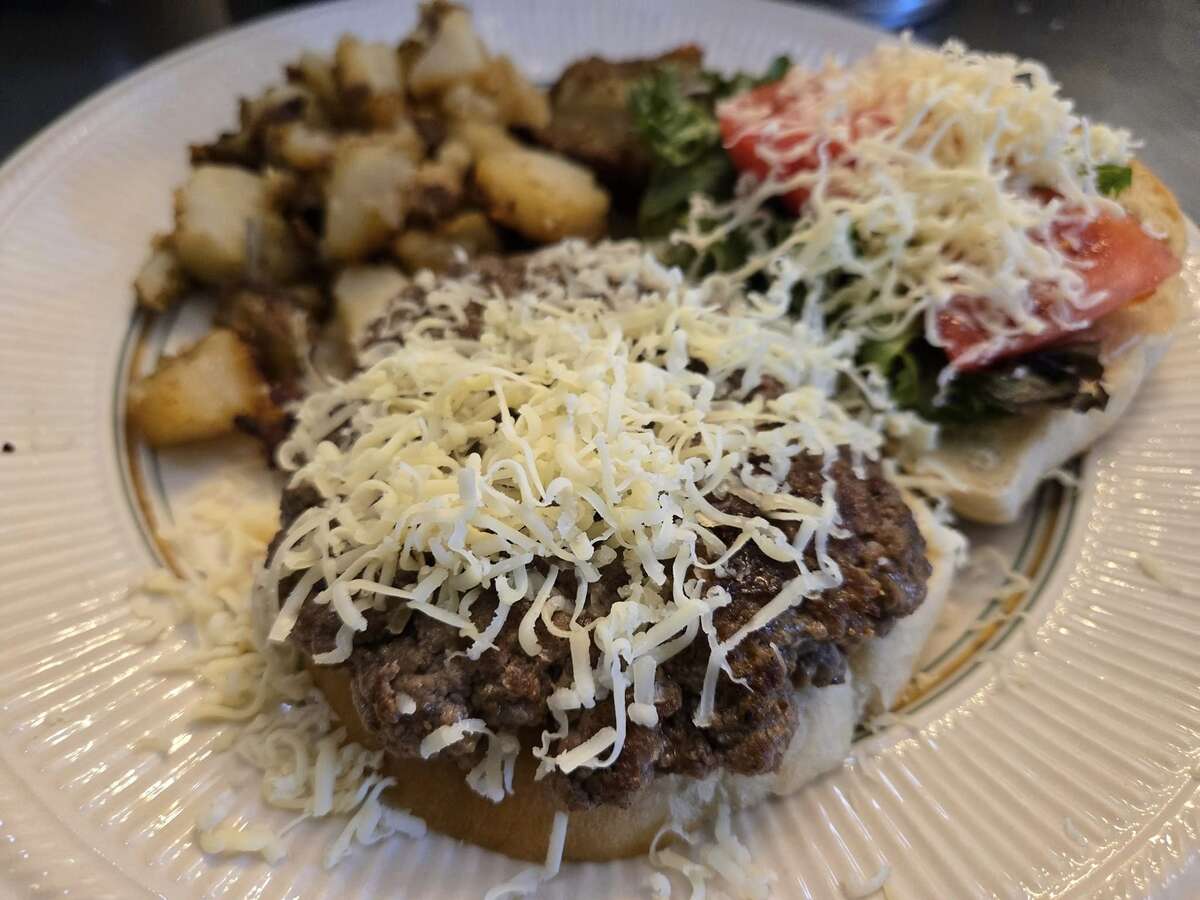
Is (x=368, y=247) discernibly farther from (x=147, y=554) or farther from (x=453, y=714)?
(x=453, y=714)

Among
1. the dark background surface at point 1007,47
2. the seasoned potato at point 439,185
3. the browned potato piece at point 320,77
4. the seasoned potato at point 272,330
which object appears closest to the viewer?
the seasoned potato at point 272,330

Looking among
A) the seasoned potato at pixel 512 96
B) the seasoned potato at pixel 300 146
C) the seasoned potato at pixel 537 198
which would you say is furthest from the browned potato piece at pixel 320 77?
the seasoned potato at pixel 537 198

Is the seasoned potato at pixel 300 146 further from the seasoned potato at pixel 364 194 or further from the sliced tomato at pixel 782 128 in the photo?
the sliced tomato at pixel 782 128

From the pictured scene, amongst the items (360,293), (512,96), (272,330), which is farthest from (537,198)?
(272,330)

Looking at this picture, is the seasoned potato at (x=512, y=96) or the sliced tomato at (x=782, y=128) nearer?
the sliced tomato at (x=782, y=128)

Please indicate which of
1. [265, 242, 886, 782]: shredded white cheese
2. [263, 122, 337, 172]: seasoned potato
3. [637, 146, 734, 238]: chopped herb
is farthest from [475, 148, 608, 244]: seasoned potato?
[265, 242, 886, 782]: shredded white cheese

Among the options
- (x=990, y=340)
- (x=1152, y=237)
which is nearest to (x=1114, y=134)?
(x=1152, y=237)
